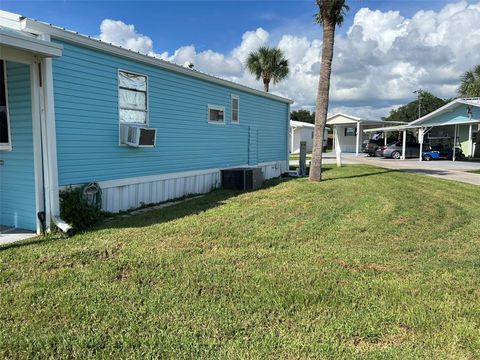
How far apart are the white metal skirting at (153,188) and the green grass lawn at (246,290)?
823 mm

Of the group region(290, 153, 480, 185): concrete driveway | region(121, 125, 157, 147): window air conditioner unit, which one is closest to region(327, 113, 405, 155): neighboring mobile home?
region(290, 153, 480, 185): concrete driveway

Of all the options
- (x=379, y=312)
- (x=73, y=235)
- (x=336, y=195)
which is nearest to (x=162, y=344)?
(x=379, y=312)

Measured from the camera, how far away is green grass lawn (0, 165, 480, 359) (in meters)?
2.75

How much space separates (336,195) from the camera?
920 centimetres

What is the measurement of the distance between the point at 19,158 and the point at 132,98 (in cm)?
266

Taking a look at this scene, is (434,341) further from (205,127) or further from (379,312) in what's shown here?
(205,127)

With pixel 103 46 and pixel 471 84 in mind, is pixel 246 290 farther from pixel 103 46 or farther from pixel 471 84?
pixel 471 84

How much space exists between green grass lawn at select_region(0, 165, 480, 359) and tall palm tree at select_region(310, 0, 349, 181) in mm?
5482

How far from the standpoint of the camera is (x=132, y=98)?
773 centimetres

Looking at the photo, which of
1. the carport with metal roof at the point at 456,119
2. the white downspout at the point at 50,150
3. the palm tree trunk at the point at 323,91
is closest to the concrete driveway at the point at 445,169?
the carport with metal roof at the point at 456,119

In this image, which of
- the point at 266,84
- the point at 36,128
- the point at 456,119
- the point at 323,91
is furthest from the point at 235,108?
the point at 266,84

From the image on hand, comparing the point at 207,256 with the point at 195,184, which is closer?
the point at 207,256

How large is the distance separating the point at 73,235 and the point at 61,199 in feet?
2.51

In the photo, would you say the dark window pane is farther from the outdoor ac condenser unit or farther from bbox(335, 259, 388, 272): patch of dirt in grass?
the outdoor ac condenser unit
